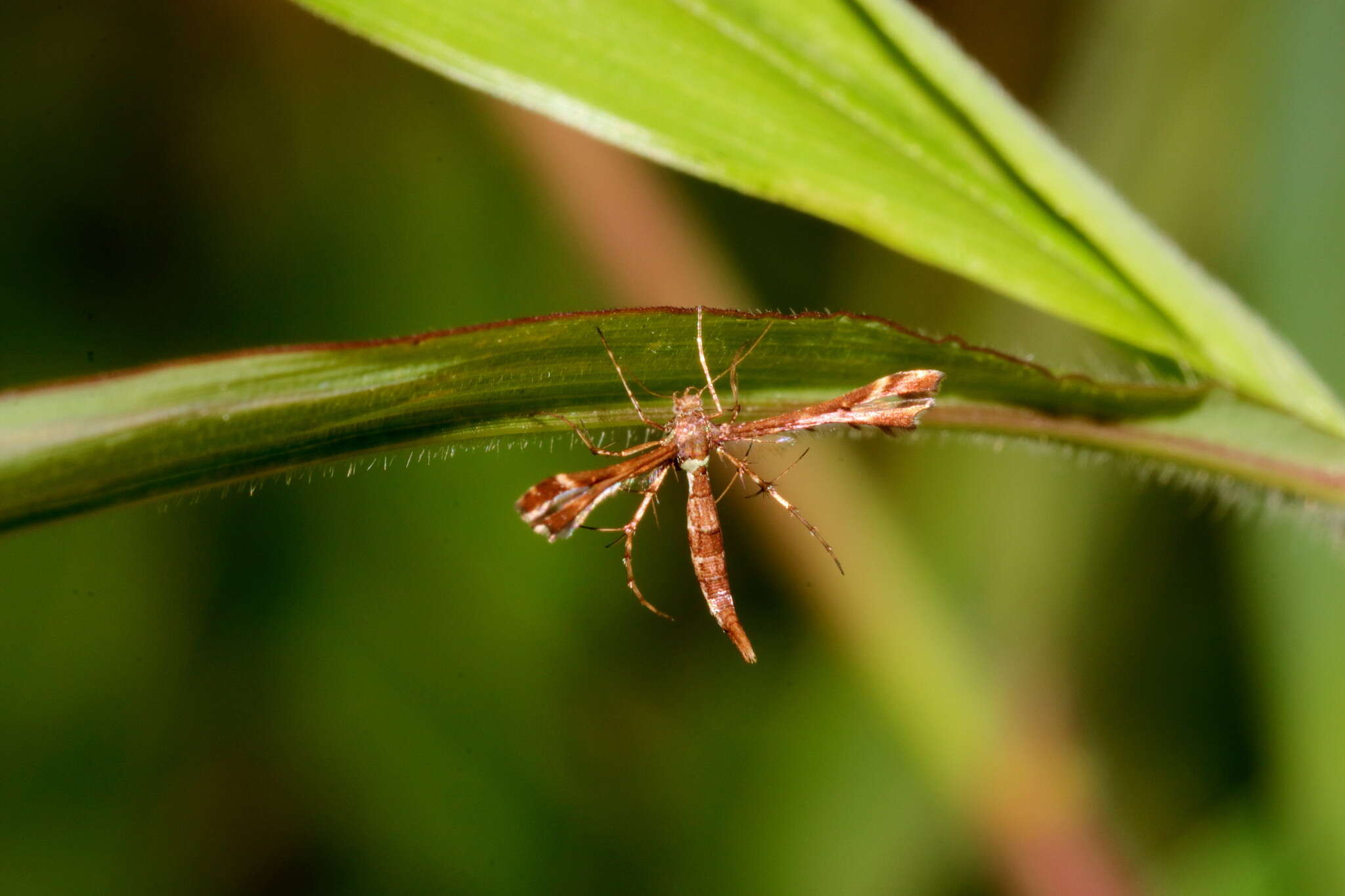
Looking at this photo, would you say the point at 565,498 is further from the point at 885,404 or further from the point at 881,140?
the point at 881,140

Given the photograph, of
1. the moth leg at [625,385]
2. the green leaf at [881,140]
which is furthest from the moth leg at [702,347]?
the green leaf at [881,140]

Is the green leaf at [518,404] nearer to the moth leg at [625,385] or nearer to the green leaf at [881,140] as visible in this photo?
the moth leg at [625,385]

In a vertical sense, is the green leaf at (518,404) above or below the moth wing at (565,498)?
below

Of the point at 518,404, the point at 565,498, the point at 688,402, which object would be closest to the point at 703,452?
the point at 688,402

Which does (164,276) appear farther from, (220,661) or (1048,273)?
(1048,273)

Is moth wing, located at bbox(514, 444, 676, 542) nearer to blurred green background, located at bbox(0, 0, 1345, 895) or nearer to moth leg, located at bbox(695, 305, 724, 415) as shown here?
moth leg, located at bbox(695, 305, 724, 415)
